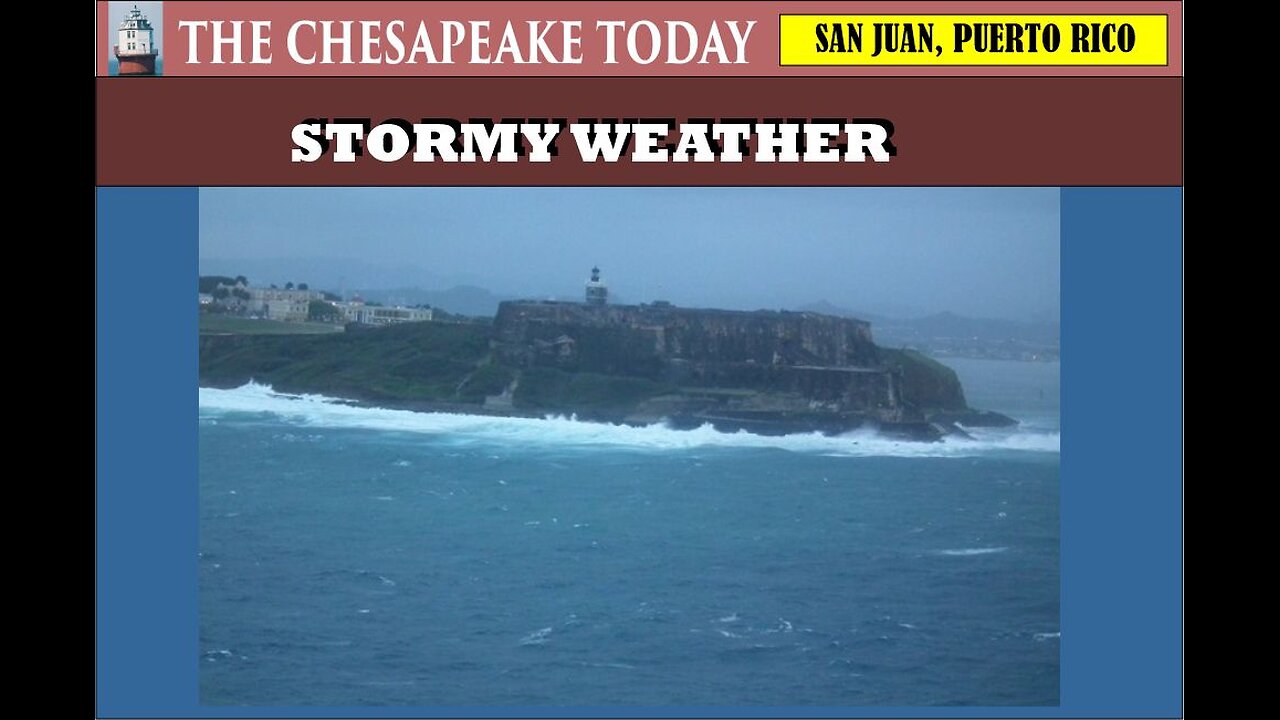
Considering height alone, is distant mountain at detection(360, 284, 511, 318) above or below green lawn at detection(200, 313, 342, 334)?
above

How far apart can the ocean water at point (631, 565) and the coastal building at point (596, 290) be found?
43.5 inches

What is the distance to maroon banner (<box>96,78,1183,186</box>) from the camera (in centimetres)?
1061

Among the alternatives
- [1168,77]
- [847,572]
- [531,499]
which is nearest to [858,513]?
[847,572]

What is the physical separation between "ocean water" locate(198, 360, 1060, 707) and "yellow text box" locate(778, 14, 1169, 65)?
2.45 meters

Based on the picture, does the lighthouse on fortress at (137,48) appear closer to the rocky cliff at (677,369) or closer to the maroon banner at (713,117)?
the maroon banner at (713,117)

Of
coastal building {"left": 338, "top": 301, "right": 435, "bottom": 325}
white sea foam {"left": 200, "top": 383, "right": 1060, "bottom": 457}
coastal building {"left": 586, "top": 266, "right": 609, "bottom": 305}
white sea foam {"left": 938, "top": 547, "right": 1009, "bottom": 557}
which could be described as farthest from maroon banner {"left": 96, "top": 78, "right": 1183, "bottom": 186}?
white sea foam {"left": 938, "top": 547, "right": 1009, "bottom": 557}

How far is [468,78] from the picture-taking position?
10.7m

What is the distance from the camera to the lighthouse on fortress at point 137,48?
10711 millimetres

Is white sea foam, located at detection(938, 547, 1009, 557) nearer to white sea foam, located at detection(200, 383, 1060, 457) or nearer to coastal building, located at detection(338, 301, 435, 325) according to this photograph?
white sea foam, located at detection(200, 383, 1060, 457)

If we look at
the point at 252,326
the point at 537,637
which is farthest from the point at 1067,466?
the point at 252,326

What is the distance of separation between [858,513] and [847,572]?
0.56m

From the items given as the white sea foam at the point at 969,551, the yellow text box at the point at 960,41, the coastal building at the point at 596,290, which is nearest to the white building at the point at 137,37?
the coastal building at the point at 596,290

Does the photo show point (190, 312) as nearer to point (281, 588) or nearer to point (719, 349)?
point (281, 588)

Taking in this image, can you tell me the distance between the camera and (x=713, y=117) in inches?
419
